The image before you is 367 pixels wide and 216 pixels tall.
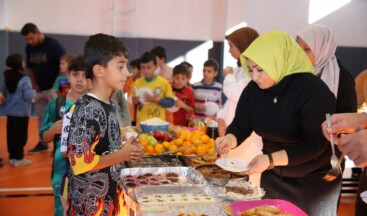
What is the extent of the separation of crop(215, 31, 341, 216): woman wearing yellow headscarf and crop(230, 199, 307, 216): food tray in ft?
0.75

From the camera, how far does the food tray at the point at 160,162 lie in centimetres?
214

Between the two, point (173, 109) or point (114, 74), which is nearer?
point (114, 74)

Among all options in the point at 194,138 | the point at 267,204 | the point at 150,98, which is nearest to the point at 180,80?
the point at 150,98

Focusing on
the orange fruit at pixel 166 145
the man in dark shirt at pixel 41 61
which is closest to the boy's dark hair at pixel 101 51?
the orange fruit at pixel 166 145

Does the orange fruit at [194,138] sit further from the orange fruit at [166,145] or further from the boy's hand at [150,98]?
the boy's hand at [150,98]

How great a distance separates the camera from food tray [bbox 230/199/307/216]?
4.87ft

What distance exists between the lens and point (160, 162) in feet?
7.23

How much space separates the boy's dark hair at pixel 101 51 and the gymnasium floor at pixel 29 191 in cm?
205

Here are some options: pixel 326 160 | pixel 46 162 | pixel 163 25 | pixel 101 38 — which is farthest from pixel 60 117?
pixel 163 25

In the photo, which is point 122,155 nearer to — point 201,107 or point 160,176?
point 160,176

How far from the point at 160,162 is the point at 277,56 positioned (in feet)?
2.82

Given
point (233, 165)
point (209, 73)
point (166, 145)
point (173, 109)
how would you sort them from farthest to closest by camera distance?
point (209, 73) < point (173, 109) < point (166, 145) < point (233, 165)

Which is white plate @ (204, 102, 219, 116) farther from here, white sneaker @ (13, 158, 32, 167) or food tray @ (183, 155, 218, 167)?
white sneaker @ (13, 158, 32, 167)

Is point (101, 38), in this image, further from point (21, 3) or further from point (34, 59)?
point (21, 3)
